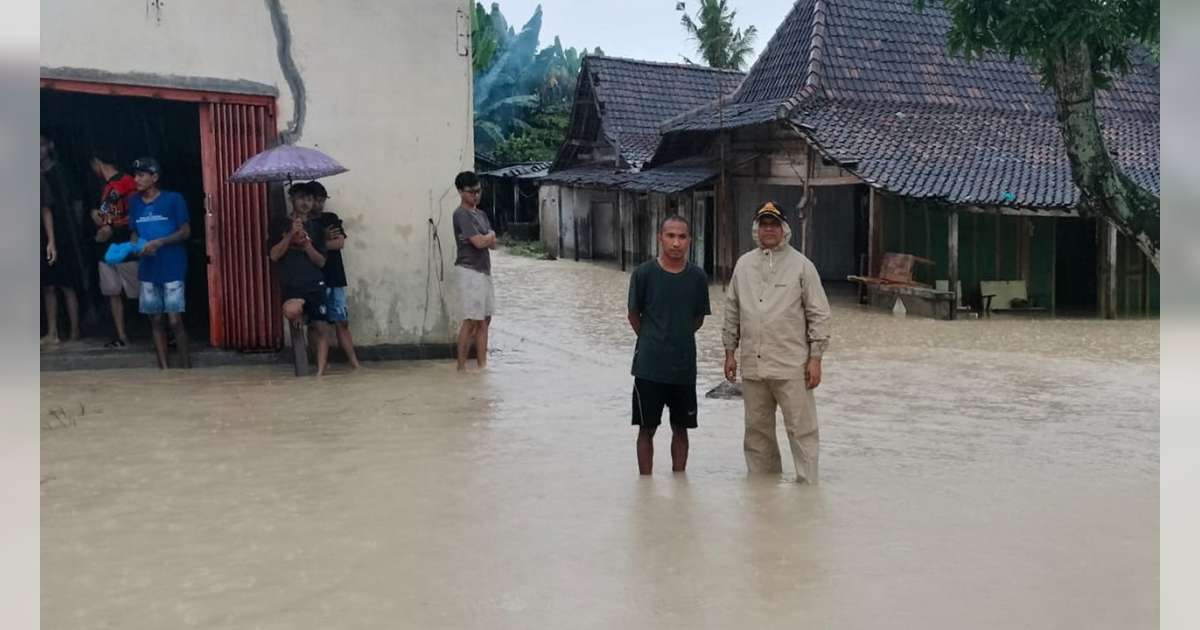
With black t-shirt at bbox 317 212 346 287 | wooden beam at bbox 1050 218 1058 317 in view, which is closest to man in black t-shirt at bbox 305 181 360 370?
black t-shirt at bbox 317 212 346 287

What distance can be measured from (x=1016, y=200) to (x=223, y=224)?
39.5ft

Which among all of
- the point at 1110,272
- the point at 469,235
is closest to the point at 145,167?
the point at 469,235

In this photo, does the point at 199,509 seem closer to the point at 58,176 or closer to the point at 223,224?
the point at 223,224

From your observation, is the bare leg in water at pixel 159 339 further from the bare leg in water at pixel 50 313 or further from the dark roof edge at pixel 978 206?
the dark roof edge at pixel 978 206

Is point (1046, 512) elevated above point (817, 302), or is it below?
below

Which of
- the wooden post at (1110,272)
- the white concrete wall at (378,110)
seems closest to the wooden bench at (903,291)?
the wooden post at (1110,272)

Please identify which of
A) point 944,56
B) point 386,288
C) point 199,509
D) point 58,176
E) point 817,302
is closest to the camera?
point 199,509

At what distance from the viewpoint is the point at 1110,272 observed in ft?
58.4

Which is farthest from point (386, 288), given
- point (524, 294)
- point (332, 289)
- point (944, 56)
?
point (944, 56)

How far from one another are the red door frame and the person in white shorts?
5.29ft

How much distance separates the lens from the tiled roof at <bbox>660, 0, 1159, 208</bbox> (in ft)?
60.4

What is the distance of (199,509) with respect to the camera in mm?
→ 5617

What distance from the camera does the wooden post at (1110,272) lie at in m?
17.7

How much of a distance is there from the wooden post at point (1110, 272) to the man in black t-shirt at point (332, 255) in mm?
12508
